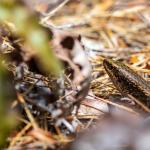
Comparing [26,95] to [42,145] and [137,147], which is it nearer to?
[42,145]

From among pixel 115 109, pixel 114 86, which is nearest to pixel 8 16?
pixel 115 109

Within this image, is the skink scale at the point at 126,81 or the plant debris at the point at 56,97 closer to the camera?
the plant debris at the point at 56,97

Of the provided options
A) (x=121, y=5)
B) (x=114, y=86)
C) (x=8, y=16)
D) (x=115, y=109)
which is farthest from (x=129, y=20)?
(x=8, y=16)

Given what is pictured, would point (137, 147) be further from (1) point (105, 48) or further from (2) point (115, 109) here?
(1) point (105, 48)

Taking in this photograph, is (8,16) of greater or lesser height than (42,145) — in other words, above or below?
above

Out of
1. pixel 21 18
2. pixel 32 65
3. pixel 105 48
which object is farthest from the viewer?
pixel 105 48

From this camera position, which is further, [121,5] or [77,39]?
[121,5]

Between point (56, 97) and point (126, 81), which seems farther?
point (126, 81)

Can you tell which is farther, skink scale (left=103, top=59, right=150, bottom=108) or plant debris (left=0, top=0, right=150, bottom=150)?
skink scale (left=103, top=59, right=150, bottom=108)

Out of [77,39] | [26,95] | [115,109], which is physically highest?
[77,39]

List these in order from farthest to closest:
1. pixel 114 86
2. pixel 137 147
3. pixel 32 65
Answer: pixel 114 86, pixel 32 65, pixel 137 147
